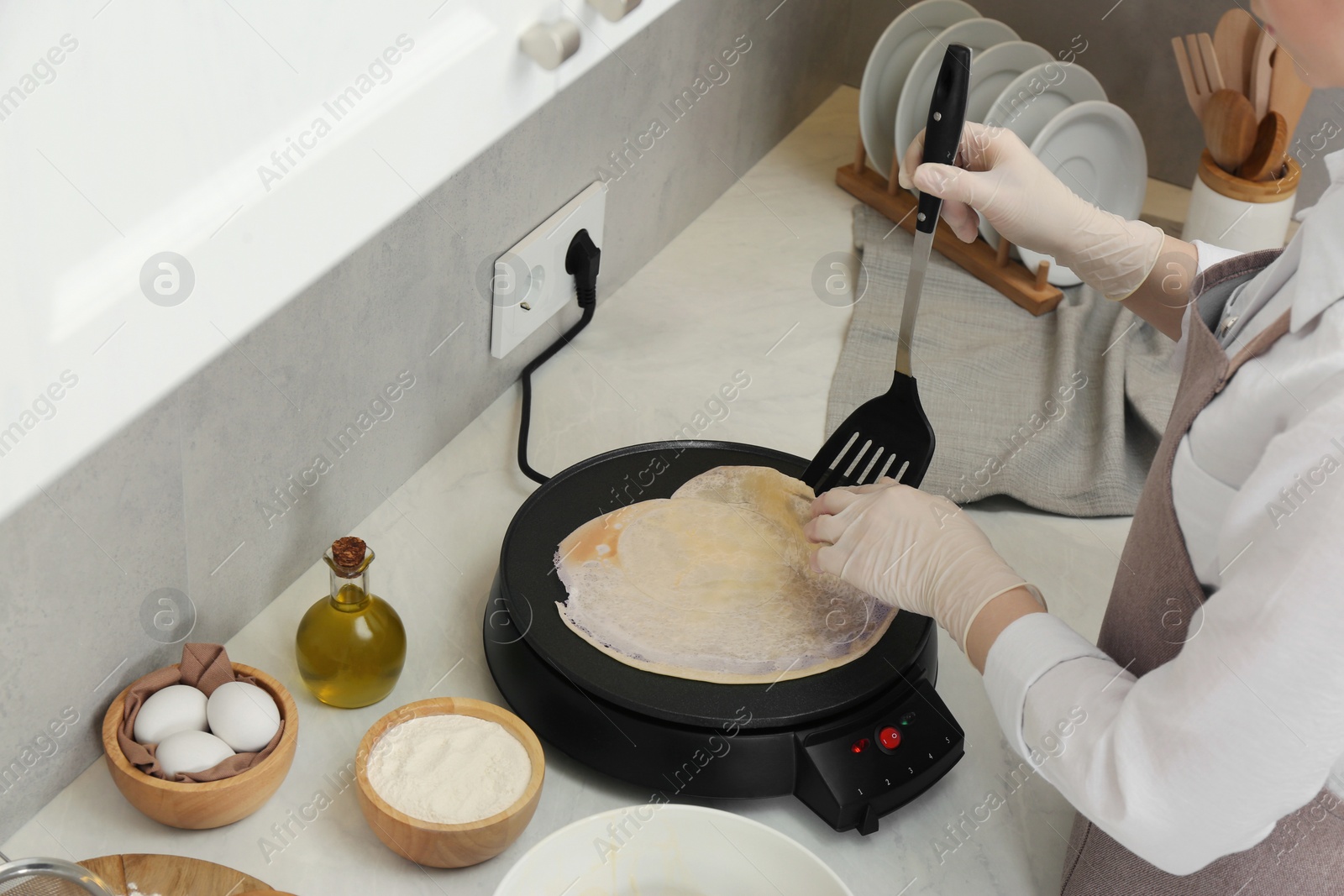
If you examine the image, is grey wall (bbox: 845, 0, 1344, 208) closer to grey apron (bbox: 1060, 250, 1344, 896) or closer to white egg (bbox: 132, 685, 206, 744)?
grey apron (bbox: 1060, 250, 1344, 896)

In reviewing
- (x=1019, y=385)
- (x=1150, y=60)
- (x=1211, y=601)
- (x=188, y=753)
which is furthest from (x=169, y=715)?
(x=1150, y=60)

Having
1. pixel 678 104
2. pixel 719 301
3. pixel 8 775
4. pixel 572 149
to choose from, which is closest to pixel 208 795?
pixel 8 775

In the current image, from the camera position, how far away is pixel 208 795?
743 mm

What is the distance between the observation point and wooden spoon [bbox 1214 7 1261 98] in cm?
130

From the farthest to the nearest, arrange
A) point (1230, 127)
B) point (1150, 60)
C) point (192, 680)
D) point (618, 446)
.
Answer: point (1150, 60) → point (1230, 127) → point (618, 446) → point (192, 680)

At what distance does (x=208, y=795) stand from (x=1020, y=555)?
731 millimetres

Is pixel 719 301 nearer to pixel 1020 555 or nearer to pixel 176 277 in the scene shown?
pixel 1020 555

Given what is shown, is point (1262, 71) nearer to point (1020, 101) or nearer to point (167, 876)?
point (1020, 101)

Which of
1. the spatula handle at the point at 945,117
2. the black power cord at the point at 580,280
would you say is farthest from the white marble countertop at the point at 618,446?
the spatula handle at the point at 945,117

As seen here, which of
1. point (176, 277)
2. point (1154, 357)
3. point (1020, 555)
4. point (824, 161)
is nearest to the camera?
point (176, 277)

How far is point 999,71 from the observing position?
1.42 metres

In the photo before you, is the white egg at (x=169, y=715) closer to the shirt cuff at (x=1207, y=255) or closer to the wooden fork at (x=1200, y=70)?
the shirt cuff at (x=1207, y=255)

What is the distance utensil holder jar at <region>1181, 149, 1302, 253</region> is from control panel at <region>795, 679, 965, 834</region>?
0.75m

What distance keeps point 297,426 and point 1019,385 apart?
749 mm
